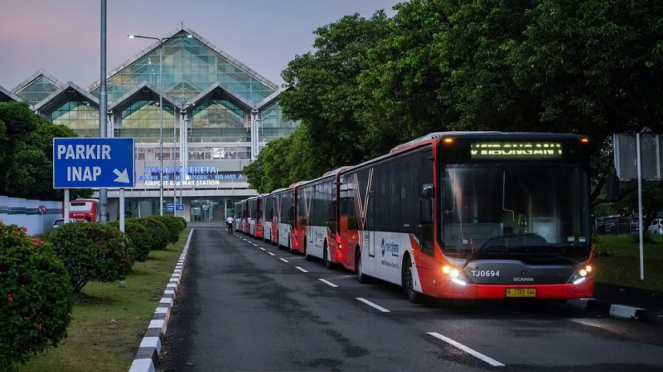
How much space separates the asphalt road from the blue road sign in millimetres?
2894

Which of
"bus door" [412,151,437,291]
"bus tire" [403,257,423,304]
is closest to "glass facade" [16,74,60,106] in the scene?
"bus tire" [403,257,423,304]

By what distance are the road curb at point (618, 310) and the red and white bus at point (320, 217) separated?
981cm

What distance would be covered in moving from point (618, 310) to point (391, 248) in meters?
5.00

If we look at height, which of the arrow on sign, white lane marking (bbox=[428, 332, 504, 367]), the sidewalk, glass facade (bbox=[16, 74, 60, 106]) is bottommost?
white lane marking (bbox=[428, 332, 504, 367])

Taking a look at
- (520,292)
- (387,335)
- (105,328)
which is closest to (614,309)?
(520,292)

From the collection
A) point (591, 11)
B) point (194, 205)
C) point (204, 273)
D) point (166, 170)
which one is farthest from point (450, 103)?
point (194, 205)

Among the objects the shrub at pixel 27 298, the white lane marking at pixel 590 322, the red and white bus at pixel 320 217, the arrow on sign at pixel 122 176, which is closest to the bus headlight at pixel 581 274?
the white lane marking at pixel 590 322

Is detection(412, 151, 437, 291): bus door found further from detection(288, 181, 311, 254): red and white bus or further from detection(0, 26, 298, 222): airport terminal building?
detection(0, 26, 298, 222): airport terminal building

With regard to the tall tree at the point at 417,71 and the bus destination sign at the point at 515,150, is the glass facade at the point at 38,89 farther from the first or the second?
the bus destination sign at the point at 515,150

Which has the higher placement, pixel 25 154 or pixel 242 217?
pixel 25 154

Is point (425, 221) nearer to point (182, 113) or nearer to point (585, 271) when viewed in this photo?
point (585, 271)

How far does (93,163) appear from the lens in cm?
1712

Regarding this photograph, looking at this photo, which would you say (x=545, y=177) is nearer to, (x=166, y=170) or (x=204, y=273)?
(x=204, y=273)

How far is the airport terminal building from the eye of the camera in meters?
102
